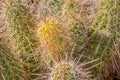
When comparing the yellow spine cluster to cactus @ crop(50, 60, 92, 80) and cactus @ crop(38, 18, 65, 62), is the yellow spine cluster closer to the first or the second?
cactus @ crop(38, 18, 65, 62)

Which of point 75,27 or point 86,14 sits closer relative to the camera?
point 75,27

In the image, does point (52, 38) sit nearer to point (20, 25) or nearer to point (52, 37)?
point (52, 37)

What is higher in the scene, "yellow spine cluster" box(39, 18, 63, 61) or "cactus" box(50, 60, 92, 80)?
"yellow spine cluster" box(39, 18, 63, 61)

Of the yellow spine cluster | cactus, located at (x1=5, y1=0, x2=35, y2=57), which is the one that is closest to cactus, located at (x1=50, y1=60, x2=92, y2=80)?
the yellow spine cluster

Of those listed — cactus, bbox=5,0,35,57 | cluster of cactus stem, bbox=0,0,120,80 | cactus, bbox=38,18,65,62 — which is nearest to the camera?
cactus, bbox=38,18,65,62

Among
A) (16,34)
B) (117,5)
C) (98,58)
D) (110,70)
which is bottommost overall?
(110,70)

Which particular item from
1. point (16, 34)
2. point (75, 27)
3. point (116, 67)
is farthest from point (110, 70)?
point (16, 34)

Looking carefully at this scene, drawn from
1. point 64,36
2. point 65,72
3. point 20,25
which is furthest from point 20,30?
point 65,72

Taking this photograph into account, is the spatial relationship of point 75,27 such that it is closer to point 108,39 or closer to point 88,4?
point 108,39
